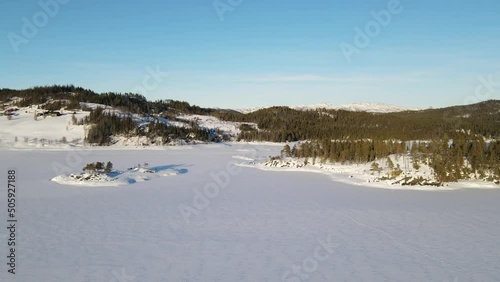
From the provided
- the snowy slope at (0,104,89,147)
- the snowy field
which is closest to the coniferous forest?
the snowy slope at (0,104,89,147)

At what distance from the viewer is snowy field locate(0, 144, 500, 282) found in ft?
28.5

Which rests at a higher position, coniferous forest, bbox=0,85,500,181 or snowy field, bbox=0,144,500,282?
coniferous forest, bbox=0,85,500,181

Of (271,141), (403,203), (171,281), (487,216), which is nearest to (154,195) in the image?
(171,281)

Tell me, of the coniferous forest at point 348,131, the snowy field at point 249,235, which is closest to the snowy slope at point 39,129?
the coniferous forest at point 348,131

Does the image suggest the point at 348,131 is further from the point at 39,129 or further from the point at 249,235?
the point at 249,235

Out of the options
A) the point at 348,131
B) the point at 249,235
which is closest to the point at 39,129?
the point at 249,235

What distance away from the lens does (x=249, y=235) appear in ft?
38.7

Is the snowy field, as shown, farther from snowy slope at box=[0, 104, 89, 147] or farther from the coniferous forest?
snowy slope at box=[0, 104, 89, 147]

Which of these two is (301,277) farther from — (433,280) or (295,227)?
(295,227)

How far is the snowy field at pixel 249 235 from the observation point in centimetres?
868

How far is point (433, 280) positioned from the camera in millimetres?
8320

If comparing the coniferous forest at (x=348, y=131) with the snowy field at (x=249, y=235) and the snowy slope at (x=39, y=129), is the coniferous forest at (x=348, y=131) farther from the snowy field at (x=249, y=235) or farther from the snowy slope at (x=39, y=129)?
the snowy field at (x=249, y=235)

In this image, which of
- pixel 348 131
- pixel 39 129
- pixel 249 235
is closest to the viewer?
pixel 249 235

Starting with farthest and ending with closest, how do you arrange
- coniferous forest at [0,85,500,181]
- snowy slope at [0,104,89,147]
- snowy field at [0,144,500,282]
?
snowy slope at [0,104,89,147]
coniferous forest at [0,85,500,181]
snowy field at [0,144,500,282]
